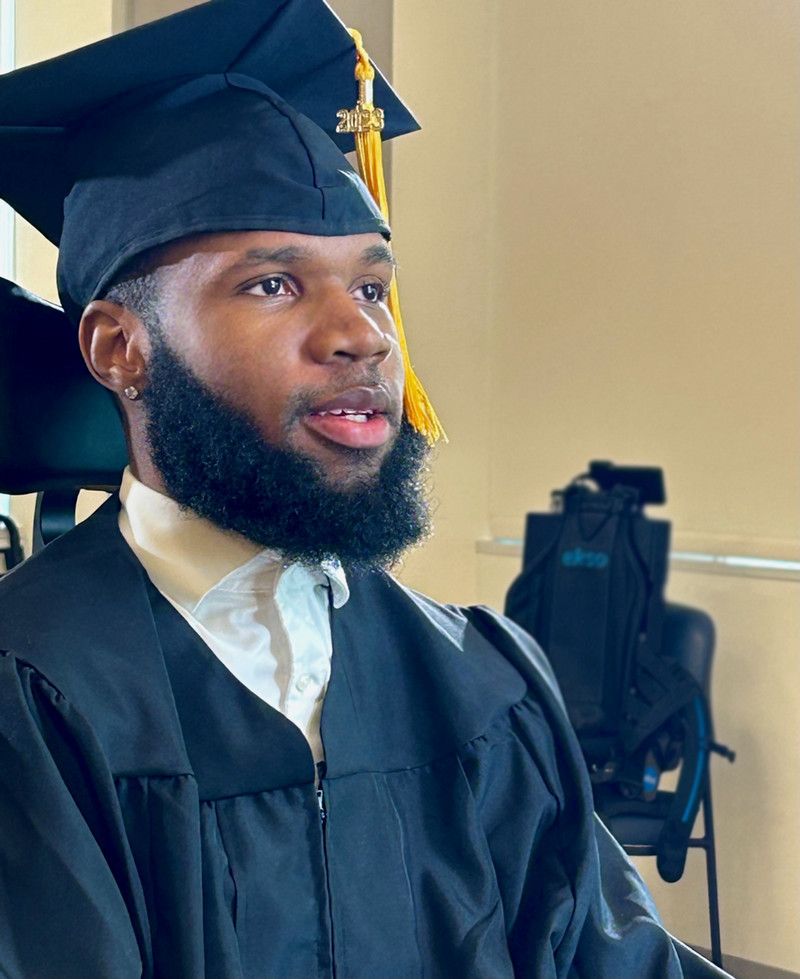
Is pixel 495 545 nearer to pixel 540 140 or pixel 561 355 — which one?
pixel 561 355

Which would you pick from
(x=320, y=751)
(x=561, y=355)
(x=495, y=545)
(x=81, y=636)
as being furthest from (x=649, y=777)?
(x=81, y=636)

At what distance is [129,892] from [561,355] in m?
2.54

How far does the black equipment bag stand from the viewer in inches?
93.1

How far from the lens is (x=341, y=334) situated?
0.84m

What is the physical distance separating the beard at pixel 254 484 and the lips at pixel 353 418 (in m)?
0.02

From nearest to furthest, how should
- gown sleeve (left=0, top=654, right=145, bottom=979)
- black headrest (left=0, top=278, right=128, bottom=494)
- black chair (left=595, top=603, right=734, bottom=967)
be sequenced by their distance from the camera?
1. gown sleeve (left=0, top=654, right=145, bottom=979)
2. black headrest (left=0, top=278, right=128, bottom=494)
3. black chair (left=595, top=603, right=734, bottom=967)

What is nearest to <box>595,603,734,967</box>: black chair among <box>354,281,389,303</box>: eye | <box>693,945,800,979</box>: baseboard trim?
<box>693,945,800,979</box>: baseboard trim

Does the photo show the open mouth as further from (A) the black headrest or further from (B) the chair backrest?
(B) the chair backrest

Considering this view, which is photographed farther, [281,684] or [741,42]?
[741,42]

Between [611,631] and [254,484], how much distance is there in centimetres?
176

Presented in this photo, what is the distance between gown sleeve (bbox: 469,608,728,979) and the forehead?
39 cm

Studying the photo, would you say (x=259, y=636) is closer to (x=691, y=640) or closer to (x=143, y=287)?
(x=143, y=287)

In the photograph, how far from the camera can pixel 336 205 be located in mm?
879

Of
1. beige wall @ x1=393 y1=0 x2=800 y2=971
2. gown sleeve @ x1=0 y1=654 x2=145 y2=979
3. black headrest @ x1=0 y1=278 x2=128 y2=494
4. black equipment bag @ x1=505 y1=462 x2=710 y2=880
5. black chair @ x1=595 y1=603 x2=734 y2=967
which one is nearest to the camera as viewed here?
gown sleeve @ x1=0 y1=654 x2=145 y2=979
